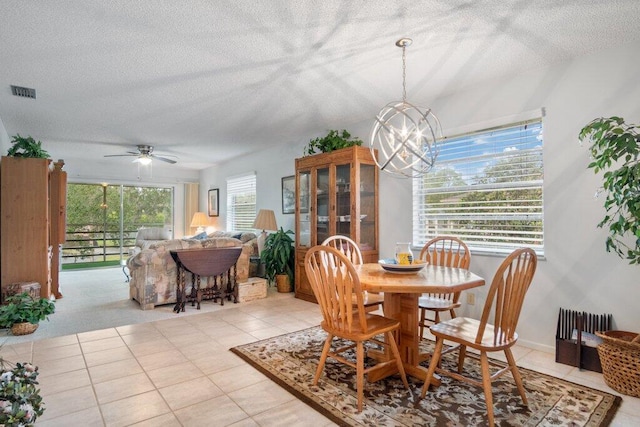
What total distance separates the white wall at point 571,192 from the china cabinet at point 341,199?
3.99 ft

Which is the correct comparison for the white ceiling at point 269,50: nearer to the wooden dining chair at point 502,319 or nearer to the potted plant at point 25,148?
the potted plant at point 25,148

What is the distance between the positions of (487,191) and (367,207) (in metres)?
1.31

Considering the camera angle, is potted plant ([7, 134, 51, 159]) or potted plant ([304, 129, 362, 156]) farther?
potted plant ([304, 129, 362, 156])

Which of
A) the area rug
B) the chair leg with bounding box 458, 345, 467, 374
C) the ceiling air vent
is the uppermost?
the ceiling air vent

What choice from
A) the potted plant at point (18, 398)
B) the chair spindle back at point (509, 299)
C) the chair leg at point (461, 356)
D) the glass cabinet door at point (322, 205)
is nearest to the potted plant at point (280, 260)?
the glass cabinet door at point (322, 205)

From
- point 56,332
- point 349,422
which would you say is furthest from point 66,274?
point 349,422

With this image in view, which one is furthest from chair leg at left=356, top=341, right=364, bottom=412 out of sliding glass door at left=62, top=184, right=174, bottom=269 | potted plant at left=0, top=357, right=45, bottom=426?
sliding glass door at left=62, top=184, right=174, bottom=269

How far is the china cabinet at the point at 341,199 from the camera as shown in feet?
12.8

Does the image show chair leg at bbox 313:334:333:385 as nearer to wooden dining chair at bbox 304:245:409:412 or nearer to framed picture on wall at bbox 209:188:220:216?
wooden dining chair at bbox 304:245:409:412

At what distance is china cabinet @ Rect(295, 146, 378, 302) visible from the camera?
12.8 ft

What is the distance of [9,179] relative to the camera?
372 cm

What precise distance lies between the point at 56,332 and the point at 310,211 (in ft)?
9.42

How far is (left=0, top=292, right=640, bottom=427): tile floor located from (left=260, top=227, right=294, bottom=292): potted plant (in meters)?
1.38

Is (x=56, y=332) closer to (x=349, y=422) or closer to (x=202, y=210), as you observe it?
(x=349, y=422)
